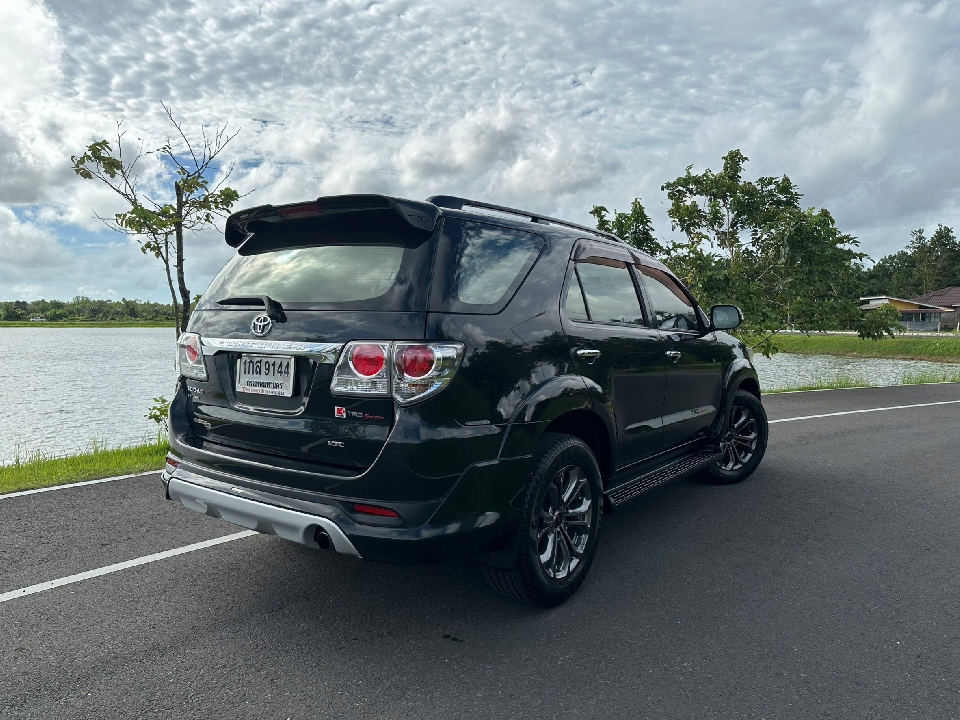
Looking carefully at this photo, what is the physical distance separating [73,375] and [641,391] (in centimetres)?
2874

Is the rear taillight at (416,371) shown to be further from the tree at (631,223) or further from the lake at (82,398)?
the tree at (631,223)

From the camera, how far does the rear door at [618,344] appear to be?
3715 millimetres

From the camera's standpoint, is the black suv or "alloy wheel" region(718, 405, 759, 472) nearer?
the black suv

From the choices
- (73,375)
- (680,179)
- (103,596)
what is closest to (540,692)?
(103,596)

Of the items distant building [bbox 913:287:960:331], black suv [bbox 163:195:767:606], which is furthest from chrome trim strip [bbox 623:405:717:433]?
distant building [bbox 913:287:960:331]

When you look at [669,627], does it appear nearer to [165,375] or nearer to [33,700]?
[33,700]

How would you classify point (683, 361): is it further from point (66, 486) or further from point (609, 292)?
point (66, 486)

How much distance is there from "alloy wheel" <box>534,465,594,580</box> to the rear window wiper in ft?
4.98

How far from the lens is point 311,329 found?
3.00m

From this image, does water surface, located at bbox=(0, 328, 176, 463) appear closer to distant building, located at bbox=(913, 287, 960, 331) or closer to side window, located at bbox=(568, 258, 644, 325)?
side window, located at bbox=(568, 258, 644, 325)

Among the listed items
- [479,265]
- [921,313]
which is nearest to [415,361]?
[479,265]

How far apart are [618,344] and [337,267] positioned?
172 cm

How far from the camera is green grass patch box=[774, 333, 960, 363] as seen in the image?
3931 centimetres

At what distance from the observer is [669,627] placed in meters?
3.24
